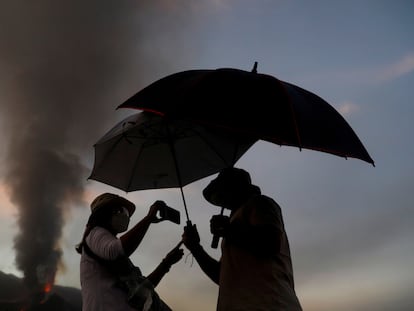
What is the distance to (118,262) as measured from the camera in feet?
9.86

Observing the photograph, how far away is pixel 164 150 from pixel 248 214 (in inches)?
70.3

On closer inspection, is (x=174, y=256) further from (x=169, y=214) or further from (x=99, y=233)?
(x=99, y=233)

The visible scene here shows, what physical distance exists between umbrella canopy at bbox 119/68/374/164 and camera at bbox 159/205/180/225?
98cm

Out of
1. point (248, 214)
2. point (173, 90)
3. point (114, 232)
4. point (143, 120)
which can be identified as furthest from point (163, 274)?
point (173, 90)

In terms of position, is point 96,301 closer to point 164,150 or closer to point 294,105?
point 164,150

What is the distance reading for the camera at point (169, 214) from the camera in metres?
3.27

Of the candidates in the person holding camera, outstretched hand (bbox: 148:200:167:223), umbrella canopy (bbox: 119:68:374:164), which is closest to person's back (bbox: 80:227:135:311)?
the person holding camera

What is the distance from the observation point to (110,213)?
335 cm

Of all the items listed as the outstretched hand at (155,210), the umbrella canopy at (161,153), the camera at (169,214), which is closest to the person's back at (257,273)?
the camera at (169,214)

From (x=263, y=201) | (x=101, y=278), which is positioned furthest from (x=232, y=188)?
(x=101, y=278)

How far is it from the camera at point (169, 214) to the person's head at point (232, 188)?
1.23ft

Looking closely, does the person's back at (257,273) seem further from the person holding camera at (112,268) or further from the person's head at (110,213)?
the person's head at (110,213)

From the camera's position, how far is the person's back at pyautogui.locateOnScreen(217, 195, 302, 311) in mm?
2615

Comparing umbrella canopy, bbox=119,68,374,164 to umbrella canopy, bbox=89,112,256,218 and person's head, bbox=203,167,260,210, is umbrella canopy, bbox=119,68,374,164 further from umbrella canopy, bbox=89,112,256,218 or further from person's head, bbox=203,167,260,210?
umbrella canopy, bbox=89,112,256,218
